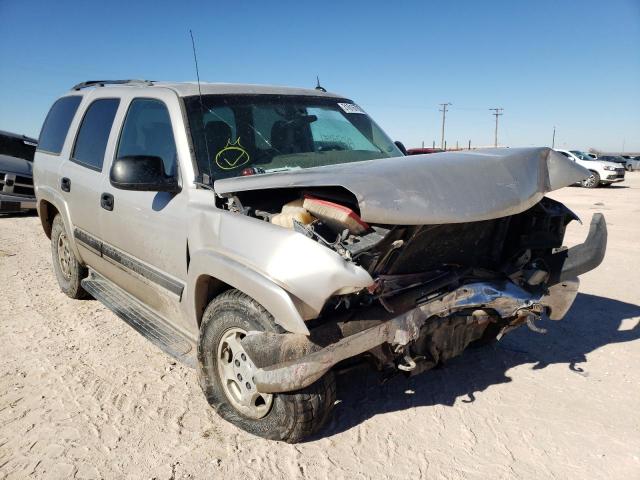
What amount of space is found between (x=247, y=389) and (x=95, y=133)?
281cm

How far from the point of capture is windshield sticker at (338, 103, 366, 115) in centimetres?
426

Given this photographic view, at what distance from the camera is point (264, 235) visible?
2.45 metres

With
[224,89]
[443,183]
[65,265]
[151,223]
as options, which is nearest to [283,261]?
[443,183]

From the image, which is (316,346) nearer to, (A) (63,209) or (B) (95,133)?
(B) (95,133)

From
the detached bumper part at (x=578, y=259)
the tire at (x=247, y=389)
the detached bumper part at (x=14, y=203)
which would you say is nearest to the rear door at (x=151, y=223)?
the tire at (x=247, y=389)

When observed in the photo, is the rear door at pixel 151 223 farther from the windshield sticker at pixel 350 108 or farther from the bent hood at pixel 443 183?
the windshield sticker at pixel 350 108

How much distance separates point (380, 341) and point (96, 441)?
1662mm

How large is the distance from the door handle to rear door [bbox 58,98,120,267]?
0.38ft

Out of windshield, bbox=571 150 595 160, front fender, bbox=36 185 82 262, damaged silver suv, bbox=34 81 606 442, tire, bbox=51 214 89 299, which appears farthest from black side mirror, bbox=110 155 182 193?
windshield, bbox=571 150 595 160

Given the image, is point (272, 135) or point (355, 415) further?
point (272, 135)

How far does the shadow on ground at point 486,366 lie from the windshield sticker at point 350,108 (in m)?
2.15

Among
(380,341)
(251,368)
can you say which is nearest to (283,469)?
(251,368)

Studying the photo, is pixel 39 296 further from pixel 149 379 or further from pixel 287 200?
pixel 287 200

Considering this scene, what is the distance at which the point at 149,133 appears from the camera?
12.0 ft
